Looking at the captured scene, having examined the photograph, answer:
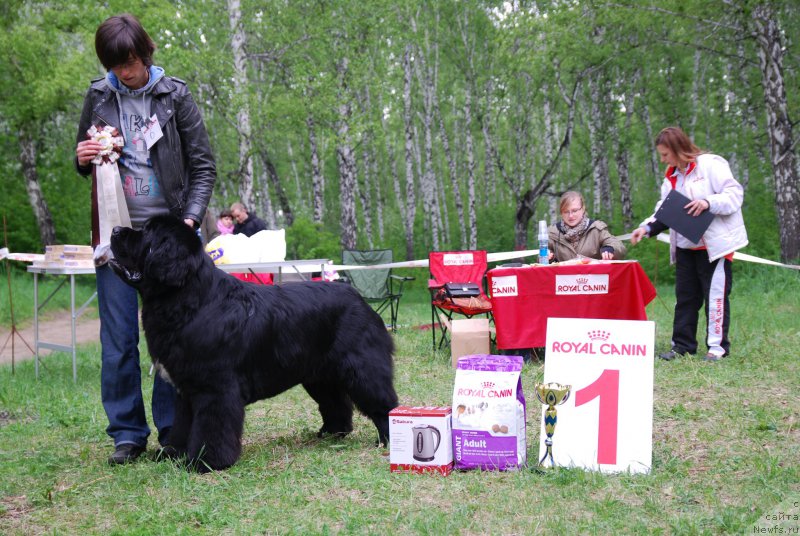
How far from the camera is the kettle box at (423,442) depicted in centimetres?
287

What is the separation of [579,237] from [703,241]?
3.00 feet

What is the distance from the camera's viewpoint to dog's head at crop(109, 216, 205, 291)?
2758 mm

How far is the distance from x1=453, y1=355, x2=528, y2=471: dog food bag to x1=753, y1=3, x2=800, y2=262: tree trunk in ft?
Answer: 28.6

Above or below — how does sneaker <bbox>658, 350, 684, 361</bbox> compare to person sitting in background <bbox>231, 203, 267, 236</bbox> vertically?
below

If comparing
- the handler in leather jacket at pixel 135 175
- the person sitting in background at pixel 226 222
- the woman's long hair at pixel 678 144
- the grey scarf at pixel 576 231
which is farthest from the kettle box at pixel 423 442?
the person sitting in background at pixel 226 222

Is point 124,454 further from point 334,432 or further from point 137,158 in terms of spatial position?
point 137,158

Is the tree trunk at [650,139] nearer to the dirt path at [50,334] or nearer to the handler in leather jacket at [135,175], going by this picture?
the dirt path at [50,334]

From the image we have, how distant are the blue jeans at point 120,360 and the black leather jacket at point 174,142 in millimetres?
313

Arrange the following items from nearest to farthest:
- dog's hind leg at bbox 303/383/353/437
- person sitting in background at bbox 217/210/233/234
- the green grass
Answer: the green grass, dog's hind leg at bbox 303/383/353/437, person sitting in background at bbox 217/210/233/234

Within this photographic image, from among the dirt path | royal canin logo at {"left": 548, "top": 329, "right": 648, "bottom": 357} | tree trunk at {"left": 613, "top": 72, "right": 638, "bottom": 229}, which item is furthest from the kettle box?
tree trunk at {"left": 613, "top": 72, "right": 638, "bottom": 229}

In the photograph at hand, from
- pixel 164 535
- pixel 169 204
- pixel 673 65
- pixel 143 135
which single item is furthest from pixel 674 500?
pixel 673 65

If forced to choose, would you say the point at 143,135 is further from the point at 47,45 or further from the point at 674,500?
the point at 47,45

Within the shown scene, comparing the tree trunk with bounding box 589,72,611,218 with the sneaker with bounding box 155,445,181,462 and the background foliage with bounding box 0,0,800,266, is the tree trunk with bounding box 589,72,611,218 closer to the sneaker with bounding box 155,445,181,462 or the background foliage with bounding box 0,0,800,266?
the background foliage with bounding box 0,0,800,266

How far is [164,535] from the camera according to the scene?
227 cm
